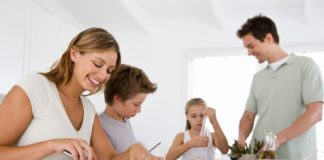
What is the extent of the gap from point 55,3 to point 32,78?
3161mm

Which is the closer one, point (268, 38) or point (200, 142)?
point (200, 142)

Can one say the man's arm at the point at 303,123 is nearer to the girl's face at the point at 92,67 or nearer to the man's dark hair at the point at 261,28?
the man's dark hair at the point at 261,28

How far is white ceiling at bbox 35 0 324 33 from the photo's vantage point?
13.5 feet

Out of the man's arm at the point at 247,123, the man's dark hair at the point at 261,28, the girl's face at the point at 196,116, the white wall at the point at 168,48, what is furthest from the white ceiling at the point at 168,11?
the man's arm at the point at 247,123

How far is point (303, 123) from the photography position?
1.85 m

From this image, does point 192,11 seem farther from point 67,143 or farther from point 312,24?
point 67,143

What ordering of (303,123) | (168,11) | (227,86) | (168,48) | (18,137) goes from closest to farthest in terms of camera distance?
(18,137)
(303,123)
(227,86)
(168,11)
(168,48)

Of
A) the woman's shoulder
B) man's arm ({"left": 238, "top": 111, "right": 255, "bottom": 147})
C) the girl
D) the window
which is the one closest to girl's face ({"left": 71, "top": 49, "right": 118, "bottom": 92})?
the woman's shoulder

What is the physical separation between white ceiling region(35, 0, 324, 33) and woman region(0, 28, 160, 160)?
8.95 feet

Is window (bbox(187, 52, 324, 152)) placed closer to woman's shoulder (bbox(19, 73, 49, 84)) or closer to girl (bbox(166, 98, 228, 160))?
girl (bbox(166, 98, 228, 160))

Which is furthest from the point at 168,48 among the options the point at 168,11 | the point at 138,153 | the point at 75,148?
the point at 75,148

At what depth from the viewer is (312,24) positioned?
4.16 m

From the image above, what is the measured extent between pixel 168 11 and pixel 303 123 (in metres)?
2.90

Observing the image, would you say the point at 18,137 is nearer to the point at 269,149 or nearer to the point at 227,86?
the point at 269,149
